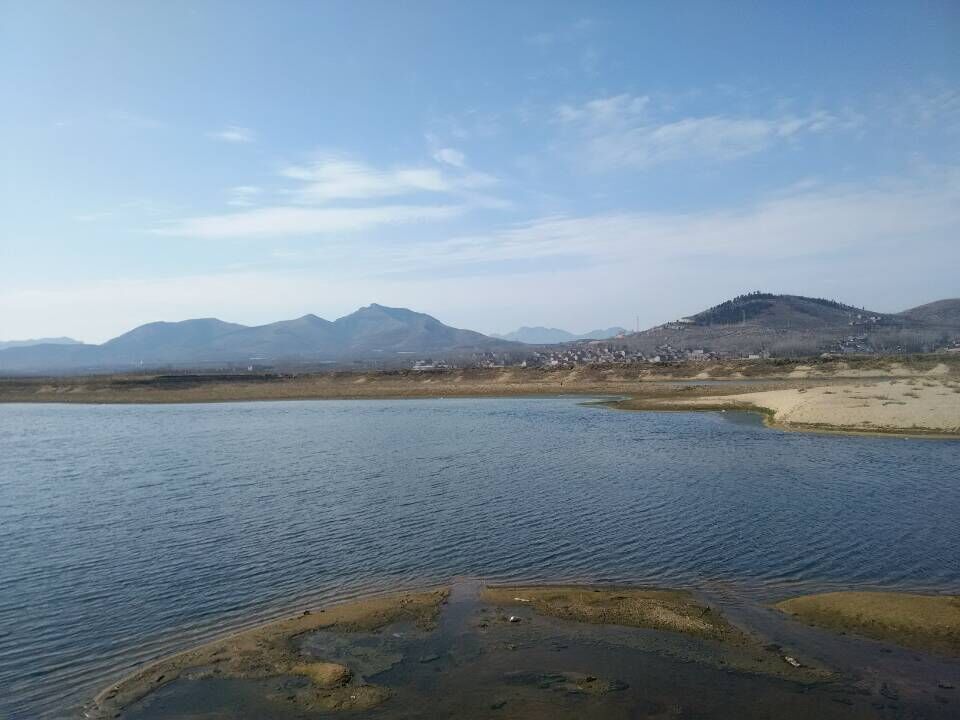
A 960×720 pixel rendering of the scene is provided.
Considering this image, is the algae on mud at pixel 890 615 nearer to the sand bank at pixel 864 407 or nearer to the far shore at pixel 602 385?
the sand bank at pixel 864 407

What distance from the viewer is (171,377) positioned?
318ft

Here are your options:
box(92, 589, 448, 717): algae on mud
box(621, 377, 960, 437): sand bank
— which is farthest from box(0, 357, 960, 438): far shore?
box(92, 589, 448, 717): algae on mud

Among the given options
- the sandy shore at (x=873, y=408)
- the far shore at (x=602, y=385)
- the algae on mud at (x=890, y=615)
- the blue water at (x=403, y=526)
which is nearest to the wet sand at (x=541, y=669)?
the algae on mud at (x=890, y=615)

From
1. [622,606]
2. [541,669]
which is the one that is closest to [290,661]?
[541,669]

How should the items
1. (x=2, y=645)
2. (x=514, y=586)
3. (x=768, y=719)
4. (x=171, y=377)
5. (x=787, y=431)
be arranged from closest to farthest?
1. (x=768, y=719)
2. (x=2, y=645)
3. (x=514, y=586)
4. (x=787, y=431)
5. (x=171, y=377)

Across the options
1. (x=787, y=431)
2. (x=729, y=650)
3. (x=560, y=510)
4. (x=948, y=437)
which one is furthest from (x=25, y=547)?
(x=948, y=437)

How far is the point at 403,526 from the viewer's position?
64.3 ft

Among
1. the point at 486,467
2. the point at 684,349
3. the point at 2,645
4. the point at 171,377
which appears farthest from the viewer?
the point at 684,349

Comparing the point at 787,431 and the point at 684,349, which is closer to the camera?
the point at 787,431

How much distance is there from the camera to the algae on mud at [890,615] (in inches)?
453

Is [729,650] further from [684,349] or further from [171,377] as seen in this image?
[684,349]

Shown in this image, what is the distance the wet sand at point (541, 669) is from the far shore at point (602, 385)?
38567 mm

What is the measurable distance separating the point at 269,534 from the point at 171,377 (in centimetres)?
8814

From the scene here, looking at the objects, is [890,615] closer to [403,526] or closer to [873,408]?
[403,526]
